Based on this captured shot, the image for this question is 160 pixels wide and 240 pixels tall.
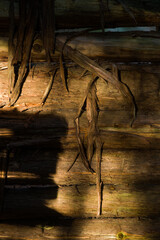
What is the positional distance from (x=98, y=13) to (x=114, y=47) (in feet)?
1.11

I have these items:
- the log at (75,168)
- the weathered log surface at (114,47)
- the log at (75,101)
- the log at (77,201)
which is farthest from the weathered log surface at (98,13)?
the log at (77,201)

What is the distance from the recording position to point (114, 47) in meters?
1.97

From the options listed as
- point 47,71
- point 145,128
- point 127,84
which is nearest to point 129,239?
point 145,128

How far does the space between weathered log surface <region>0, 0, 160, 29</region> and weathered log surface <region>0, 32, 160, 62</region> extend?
12 cm

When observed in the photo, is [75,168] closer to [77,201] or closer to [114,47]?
[77,201]

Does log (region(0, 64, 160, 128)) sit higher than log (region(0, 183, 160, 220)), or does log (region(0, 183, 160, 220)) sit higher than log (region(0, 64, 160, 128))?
log (region(0, 64, 160, 128))

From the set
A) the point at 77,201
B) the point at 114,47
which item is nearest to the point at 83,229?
the point at 77,201

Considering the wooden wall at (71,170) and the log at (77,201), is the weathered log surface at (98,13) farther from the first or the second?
the log at (77,201)

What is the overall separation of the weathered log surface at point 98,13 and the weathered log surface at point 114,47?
0.12 meters

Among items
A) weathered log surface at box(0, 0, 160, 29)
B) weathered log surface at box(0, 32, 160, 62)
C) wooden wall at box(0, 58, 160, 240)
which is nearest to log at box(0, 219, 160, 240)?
wooden wall at box(0, 58, 160, 240)

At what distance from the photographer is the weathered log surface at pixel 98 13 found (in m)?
1.96

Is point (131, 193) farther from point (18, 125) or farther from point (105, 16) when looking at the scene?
point (105, 16)

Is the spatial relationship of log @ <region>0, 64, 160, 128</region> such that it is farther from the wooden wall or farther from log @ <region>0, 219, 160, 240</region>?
log @ <region>0, 219, 160, 240</region>

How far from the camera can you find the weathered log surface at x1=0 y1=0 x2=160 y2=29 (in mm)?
1963
